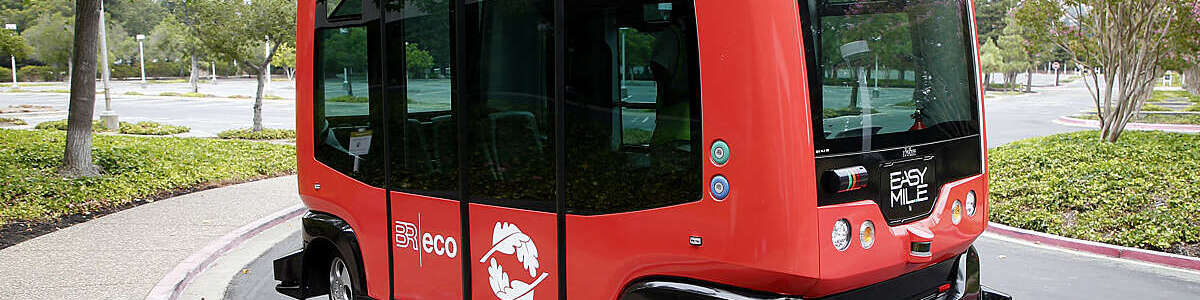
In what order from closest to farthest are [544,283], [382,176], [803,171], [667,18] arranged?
[803,171]
[667,18]
[544,283]
[382,176]

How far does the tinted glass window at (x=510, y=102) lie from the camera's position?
185 inches

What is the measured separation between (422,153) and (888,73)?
2.77 metres

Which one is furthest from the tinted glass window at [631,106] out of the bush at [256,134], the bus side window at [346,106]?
the bush at [256,134]

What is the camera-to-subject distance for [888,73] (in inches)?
177

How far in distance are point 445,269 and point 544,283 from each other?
0.93m

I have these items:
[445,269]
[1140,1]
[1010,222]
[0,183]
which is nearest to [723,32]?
[445,269]

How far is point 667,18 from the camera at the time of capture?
13.7ft

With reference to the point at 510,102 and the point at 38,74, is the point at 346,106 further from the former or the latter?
the point at 38,74

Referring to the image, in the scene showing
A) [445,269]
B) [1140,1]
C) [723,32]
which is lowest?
[445,269]

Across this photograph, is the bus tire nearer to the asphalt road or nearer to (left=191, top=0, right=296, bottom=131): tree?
the asphalt road

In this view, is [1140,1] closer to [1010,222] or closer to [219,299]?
[1010,222]

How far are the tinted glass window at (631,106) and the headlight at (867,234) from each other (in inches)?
31.0

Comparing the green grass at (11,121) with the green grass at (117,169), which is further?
the green grass at (11,121)

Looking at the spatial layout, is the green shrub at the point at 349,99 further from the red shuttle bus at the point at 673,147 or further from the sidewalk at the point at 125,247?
the sidewalk at the point at 125,247
